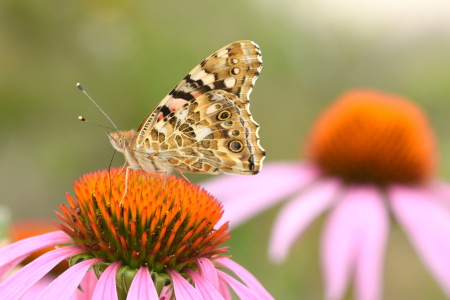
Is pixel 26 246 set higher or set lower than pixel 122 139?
lower

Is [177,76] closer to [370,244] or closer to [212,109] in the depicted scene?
[370,244]

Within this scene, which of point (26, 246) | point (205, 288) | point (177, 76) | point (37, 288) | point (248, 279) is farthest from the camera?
point (177, 76)

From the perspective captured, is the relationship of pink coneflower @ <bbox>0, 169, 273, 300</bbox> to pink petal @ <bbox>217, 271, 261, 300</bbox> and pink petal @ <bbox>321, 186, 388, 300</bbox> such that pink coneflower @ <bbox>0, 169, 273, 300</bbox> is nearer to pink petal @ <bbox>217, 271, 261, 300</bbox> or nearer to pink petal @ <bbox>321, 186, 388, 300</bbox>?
pink petal @ <bbox>217, 271, 261, 300</bbox>

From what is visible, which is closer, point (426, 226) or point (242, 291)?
point (242, 291)

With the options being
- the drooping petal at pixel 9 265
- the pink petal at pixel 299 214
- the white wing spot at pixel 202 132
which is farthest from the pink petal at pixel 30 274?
the pink petal at pixel 299 214

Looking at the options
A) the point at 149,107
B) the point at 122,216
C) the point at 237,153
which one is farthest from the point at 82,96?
the point at 122,216

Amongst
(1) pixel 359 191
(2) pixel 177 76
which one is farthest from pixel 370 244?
(2) pixel 177 76
